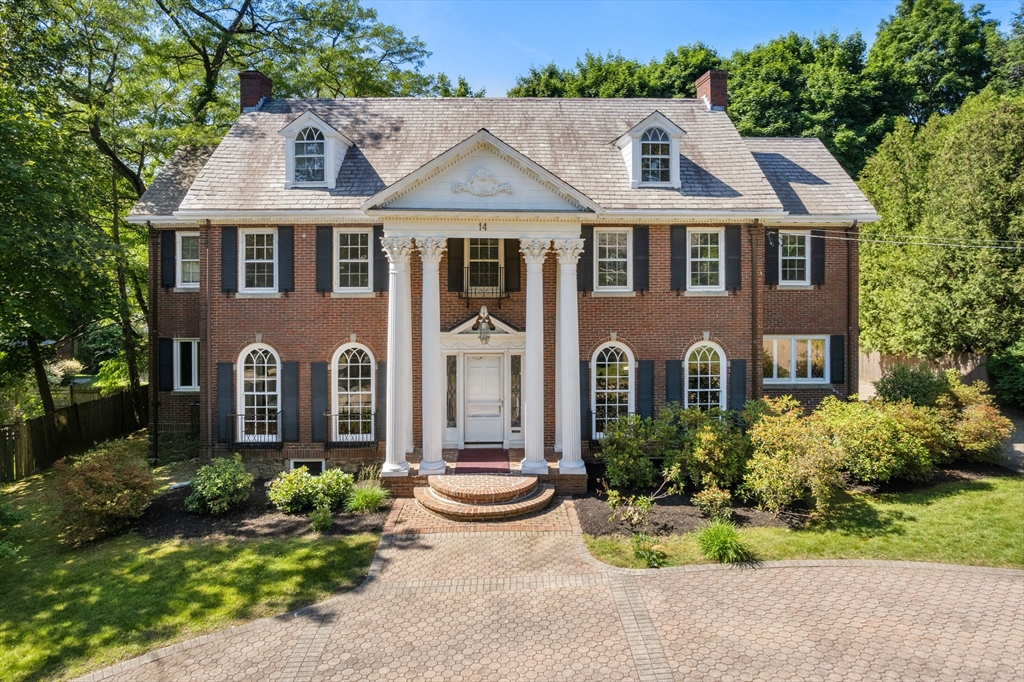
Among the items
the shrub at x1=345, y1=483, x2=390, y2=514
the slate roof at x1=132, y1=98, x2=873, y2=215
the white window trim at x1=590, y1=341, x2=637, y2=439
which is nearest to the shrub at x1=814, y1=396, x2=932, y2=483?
the white window trim at x1=590, y1=341, x2=637, y2=439

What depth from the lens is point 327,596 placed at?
871 cm

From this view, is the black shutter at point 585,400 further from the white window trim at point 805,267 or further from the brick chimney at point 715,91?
the brick chimney at point 715,91

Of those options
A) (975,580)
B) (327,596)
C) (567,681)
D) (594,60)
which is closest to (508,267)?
(327,596)

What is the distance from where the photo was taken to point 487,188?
12.8 m

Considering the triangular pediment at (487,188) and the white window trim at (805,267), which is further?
the white window trim at (805,267)

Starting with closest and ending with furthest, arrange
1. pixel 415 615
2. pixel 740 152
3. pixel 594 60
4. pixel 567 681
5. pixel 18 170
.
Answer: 1. pixel 567 681
2. pixel 415 615
3. pixel 18 170
4. pixel 740 152
5. pixel 594 60

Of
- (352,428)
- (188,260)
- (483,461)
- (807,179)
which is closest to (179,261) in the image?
(188,260)

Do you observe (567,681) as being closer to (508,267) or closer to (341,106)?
(508,267)

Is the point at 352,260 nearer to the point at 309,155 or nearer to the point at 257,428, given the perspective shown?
the point at 309,155

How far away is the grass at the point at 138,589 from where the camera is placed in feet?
24.6

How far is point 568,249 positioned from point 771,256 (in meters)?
7.66

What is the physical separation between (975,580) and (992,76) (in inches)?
1579

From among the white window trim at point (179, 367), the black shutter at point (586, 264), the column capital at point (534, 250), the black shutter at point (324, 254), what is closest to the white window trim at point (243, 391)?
the black shutter at point (324, 254)

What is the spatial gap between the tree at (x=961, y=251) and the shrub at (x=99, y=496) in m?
25.8
